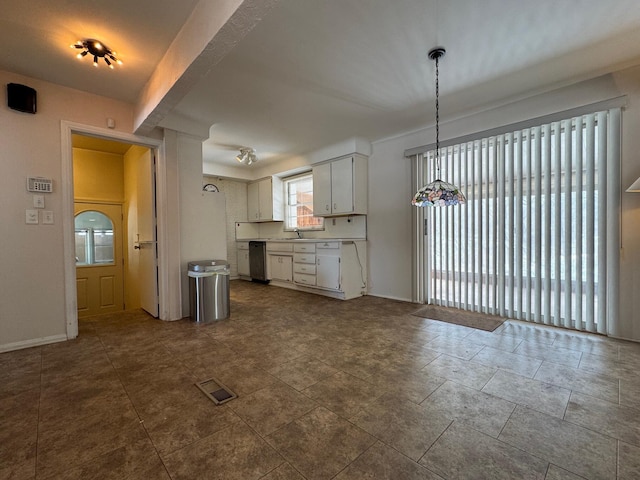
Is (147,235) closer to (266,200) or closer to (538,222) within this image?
(266,200)

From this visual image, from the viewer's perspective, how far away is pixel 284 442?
1389 mm

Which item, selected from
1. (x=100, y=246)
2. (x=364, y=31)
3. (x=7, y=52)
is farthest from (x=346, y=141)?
(x=100, y=246)

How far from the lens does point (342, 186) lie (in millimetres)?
4777

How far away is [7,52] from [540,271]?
5.38m

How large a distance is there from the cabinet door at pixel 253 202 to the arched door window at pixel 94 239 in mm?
2796

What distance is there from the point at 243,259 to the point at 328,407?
17.1 feet

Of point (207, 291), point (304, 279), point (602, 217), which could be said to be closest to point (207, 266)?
point (207, 291)

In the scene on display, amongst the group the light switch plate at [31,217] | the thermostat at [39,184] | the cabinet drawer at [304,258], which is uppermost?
the thermostat at [39,184]

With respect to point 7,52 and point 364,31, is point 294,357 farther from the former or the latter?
point 7,52

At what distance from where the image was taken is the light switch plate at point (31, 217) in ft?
8.77

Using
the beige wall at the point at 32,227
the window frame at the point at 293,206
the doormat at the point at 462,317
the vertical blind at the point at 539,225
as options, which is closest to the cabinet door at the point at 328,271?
the window frame at the point at 293,206

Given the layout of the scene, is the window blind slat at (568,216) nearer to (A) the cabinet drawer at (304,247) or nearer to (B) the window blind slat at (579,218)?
(B) the window blind slat at (579,218)

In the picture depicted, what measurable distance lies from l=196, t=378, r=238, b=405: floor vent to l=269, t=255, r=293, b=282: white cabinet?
3.43 meters

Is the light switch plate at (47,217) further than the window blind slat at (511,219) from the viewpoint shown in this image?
No
